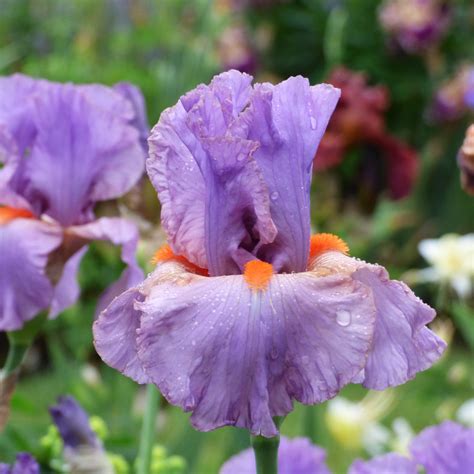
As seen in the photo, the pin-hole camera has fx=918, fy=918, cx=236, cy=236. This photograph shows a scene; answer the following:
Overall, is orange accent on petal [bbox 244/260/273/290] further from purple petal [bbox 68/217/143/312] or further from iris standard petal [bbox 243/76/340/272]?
purple petal [bbox 68/217/143/312]

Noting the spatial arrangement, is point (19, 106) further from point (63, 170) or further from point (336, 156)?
point (336, 156)

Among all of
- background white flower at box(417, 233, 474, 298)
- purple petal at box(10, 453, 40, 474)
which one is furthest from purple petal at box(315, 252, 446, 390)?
background white flower at box(417, 233, 474, 298)

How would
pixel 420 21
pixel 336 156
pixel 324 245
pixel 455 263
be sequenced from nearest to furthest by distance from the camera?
pixel 324 245 < pixel 455 263 < pixel 336 156 < pixel 420 21

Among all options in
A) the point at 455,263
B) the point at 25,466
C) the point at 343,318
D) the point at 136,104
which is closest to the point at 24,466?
the point at 25,466

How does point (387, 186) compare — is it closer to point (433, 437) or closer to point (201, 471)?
point (201, 471)

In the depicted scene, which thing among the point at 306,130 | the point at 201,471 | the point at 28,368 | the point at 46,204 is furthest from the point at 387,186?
the point at 28,368

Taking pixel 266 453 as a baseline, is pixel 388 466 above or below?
below
